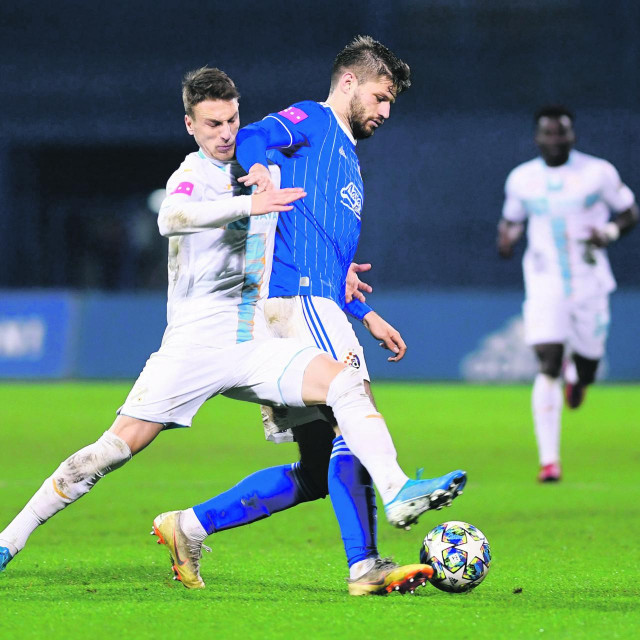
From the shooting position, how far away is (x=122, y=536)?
6582 mm

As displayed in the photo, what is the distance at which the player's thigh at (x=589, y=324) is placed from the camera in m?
9.89

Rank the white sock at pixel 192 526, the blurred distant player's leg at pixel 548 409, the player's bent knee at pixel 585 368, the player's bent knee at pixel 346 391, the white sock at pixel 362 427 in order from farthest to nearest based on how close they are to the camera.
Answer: the player's bent knee at pixel 585 368 < the blurred distant player's leg at pixel 548 409 < the white sock at pixel 192 526 < the player's bent knee at pixel 346 391 < the white sock at pixel 362 427

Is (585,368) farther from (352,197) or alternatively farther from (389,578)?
(389,578)

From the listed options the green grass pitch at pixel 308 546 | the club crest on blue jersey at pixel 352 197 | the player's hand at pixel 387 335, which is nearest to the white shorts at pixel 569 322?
the green grass pitch at pixel 308 546

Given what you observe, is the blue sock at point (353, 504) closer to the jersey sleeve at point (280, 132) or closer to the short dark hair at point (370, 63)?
the jersey sleeve at point (280, 132)

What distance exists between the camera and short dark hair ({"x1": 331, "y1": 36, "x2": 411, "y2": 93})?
16.2 feet

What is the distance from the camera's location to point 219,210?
4422 millimetres

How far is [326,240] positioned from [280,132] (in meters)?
0.44

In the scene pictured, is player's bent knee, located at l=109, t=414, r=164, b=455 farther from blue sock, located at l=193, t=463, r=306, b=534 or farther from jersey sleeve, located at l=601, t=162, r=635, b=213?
jersey sleeve, located at l=601, t=162, r=635, b=213

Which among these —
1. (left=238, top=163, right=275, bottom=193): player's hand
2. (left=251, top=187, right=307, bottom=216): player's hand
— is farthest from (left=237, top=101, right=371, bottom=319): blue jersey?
(left=251, top=187, right=307, bottom=216): player's hand

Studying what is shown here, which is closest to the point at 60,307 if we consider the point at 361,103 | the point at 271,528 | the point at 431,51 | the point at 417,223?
the point at 417,223

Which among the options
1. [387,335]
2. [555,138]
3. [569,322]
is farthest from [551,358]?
[387,335]

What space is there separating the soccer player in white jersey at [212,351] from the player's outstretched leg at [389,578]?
40 cm

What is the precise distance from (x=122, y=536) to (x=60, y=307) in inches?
491
